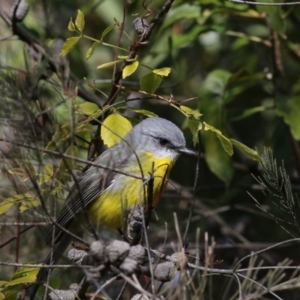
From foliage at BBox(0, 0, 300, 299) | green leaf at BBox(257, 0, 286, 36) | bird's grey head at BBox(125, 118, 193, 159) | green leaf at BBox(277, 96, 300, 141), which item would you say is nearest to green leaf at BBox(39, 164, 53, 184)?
foliage at BBox(0, 0, 300, 299)

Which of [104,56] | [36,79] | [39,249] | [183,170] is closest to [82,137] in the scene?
[36,79]

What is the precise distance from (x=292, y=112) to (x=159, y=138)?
95cm

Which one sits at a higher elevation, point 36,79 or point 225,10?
point 36,79

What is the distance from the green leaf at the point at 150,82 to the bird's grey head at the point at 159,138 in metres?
0.82

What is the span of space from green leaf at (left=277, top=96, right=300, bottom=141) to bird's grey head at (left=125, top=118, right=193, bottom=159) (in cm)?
77

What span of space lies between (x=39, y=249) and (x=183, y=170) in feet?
4.69

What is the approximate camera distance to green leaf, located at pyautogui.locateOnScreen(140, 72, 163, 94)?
3084mm

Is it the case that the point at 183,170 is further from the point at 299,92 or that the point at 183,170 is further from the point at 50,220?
the point at 50,220

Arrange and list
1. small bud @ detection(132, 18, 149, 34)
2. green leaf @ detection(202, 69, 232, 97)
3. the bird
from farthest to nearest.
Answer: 1. green leaf @ detection(202, 69, 232, 97)
2. the bird
3. small bud @ detection(132, 18, 149, 34)

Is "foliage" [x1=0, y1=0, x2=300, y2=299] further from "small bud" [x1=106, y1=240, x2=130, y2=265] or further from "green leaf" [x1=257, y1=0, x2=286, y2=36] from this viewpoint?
"small bud" [x1=106, y1=240, x2=130, y2=265]

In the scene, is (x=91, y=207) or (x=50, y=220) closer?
(x=50, y=220)

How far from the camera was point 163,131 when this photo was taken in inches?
158

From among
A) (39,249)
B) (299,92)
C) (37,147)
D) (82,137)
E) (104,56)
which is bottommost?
(39,249)

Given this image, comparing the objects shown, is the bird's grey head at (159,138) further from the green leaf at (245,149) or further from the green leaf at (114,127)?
the green leaf at (245,149)
